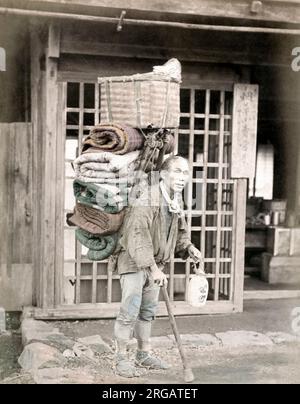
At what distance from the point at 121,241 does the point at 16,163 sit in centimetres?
343

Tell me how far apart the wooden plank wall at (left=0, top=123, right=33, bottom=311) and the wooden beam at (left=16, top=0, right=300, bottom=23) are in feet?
7.59

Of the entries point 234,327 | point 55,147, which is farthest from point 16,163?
point 234,327

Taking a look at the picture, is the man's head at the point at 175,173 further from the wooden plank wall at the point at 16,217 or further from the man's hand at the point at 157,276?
the wooden plank wall at the point at 16,217

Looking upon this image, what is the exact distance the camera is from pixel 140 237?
5.16 metres

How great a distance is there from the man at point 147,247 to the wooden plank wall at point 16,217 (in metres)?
3.17

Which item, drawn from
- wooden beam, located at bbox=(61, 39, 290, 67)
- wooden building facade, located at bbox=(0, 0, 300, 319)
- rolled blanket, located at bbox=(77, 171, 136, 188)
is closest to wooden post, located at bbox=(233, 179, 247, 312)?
wooden building facade, located at bbox=(0, 0, 300, 319)

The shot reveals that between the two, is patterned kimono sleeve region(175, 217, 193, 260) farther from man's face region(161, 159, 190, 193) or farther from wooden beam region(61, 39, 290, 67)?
wooden beam region(61, 39, 290, 67)

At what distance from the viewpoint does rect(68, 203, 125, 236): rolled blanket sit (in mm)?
5207

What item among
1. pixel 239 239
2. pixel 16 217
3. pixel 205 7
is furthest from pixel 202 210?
pixel 205 7

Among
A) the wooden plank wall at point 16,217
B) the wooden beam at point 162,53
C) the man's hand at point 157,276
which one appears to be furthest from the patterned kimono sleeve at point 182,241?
the wooden plank wall at point 16,217

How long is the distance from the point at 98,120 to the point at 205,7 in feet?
6.52

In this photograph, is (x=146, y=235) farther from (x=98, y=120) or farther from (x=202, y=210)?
(x=202, y=210)

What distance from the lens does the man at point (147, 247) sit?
5.18 m

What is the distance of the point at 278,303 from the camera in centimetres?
898
